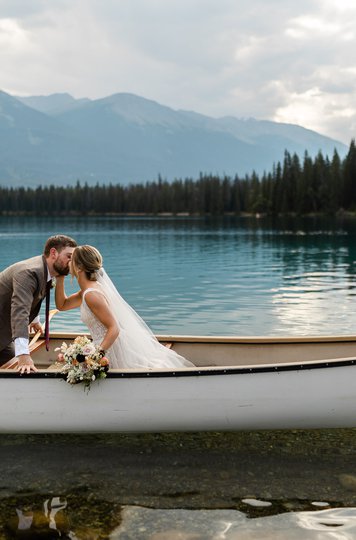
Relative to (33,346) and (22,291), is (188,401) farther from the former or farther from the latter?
(33,346)

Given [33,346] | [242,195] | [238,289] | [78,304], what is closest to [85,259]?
[78,304]

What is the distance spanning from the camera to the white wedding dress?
709cm

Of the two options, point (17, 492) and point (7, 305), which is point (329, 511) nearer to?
point (17, 492)

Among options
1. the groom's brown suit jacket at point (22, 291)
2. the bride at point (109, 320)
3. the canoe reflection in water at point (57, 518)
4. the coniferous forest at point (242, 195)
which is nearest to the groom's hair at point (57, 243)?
the groom's brown suit jacket at point (22, 291)

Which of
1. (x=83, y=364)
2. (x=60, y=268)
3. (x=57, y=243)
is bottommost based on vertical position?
(x=83, y=364)

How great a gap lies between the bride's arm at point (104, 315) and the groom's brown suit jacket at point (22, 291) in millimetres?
621

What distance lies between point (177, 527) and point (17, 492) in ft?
5.80

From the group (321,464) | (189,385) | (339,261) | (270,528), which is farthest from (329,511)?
(339,261)

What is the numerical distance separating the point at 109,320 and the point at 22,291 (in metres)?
1.03

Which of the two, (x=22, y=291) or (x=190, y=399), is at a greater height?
(x=22, y=291)

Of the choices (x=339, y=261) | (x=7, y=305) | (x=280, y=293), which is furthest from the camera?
(x=339, y=261)

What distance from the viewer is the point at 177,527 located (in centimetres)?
538

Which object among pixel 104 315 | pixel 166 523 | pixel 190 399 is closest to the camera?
pixel 166 523

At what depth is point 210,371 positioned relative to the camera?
6559mm
